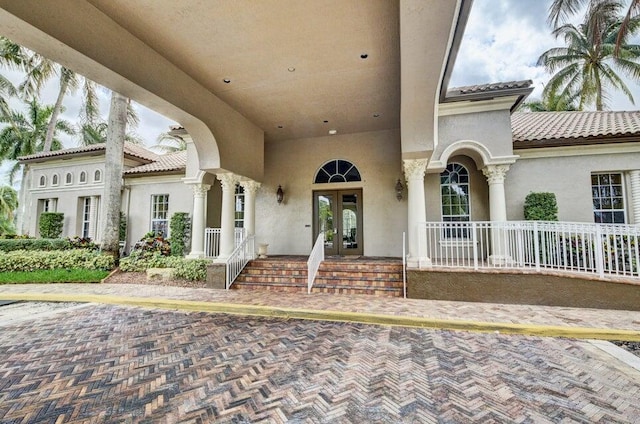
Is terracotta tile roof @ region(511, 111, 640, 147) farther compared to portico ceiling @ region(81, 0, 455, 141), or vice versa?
terracotta tile roof @ region(511, 111, 640, 147)

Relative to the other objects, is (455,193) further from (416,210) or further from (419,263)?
(419,263)

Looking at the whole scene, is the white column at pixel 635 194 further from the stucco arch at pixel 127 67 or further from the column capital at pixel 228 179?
the column capital at pixel 228 179

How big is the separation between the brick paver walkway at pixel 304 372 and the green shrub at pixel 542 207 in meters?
3.31

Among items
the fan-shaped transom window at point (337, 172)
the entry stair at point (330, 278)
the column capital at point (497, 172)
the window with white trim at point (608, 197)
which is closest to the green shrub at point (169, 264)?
the entry stair at point (330, 278)

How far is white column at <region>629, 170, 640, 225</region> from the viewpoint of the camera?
27.6ft

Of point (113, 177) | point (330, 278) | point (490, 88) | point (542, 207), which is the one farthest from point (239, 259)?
point (542, 207)

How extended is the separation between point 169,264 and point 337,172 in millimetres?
7031

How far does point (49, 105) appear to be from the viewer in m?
24.1

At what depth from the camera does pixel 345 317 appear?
5707 millimetres

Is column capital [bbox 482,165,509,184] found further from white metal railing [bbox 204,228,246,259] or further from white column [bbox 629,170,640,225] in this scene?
white metal railing [bbox 204,228,246,259]

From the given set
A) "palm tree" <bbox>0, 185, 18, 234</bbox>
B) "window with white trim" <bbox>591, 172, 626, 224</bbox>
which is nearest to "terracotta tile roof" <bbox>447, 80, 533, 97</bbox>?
"window with white trim" <bbox>591, 172, 626, 224</bbox>

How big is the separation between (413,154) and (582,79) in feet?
59.9

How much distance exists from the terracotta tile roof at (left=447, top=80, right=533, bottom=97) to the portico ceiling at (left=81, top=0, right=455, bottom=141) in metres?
1.76

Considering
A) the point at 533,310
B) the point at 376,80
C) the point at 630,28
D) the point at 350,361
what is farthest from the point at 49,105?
the point at 630,28
